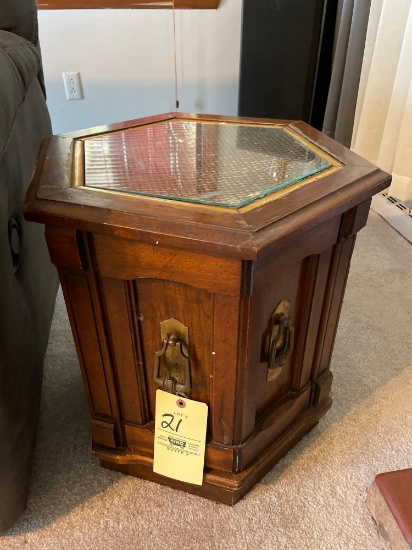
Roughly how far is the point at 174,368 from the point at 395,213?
1299mm

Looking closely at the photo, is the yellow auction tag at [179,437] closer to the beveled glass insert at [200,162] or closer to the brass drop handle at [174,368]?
the brass drop handle at [174,368]

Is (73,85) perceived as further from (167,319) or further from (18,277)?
(167,319)

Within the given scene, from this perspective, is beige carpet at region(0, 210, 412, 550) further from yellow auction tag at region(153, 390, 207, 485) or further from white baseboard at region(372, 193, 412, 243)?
white baseboard at region(372, 193, 412, 243)

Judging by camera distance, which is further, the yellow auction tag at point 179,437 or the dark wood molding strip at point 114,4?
the dark wood molding strip at point 114,4

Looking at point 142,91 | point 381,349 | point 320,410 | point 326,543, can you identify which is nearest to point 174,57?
point 142,91

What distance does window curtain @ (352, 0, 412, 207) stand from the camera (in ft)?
4.52

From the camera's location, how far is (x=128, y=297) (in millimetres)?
694

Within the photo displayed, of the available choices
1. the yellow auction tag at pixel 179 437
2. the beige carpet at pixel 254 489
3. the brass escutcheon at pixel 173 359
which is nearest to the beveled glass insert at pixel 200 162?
the brass escutcheon at pixel 173 359

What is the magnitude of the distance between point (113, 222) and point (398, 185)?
43.2 inches

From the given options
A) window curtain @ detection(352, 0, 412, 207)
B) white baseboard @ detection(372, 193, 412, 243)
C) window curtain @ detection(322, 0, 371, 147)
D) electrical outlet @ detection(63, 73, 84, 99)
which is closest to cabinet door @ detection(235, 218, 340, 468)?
window curtain @ detection(352, 0, 412, 207)

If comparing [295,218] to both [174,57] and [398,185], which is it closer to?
[398,185]

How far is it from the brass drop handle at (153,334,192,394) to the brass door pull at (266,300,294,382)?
132 millimetres

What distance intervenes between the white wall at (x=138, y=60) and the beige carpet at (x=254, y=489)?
140 cm

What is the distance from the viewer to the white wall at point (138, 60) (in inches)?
79.5
